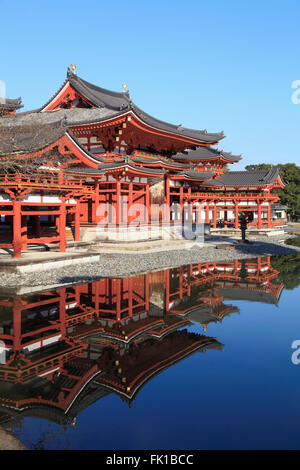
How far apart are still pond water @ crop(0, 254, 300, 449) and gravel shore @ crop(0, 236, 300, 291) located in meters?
2.06

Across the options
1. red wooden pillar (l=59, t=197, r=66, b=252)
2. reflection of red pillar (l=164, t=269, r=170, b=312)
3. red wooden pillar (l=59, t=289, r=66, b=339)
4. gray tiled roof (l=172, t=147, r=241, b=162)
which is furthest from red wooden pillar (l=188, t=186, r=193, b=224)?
red wooden pillar (l=59, t=289, r=66, b=339)

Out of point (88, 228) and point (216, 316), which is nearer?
point (216, 316)

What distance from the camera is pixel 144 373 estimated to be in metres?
6.89

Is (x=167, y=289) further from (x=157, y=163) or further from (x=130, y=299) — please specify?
(x=157, y=163)

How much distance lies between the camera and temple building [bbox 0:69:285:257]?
18016 mm

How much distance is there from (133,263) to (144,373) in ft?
40.2

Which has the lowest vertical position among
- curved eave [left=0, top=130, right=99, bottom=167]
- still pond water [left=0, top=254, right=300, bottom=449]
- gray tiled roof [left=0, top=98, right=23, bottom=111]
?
still pond water [left=0, top=254, right=300, bottom=449]

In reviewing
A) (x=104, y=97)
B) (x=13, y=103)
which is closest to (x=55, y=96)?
(x=104, y=97)

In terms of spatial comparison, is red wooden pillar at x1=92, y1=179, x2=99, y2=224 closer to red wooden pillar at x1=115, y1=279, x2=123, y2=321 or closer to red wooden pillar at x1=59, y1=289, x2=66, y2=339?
red wooden pillar at x1=115, y1=279, x2=123, y2=321

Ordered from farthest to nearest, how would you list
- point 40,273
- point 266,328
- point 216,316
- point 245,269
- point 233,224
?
point 233,224, point 245,269, point 40,273, point 216,316, point 266,328

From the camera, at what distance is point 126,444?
480 centimetres
